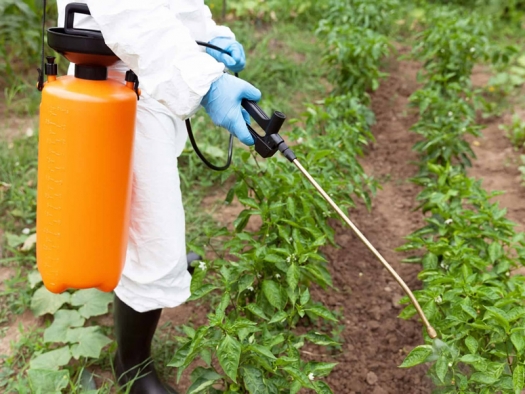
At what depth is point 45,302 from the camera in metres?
2.44

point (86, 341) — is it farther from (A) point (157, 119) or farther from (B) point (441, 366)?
(B) point (441, 366)

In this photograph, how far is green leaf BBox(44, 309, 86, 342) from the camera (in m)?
2.26

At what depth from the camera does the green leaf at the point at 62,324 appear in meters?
2.26

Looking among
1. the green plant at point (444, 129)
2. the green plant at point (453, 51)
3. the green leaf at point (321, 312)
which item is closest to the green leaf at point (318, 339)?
the green leaf at point (321, 312)

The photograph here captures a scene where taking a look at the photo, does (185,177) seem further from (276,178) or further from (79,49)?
(79,49)

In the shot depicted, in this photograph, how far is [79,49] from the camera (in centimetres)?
143

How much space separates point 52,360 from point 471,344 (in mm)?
1571

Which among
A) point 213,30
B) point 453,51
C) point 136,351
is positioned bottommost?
point 136,351

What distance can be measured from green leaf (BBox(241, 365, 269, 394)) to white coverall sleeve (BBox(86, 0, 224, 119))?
0.81 m

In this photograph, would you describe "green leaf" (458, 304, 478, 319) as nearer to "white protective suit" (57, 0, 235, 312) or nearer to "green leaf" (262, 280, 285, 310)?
"green leaf" (262, 280, 285, 310)

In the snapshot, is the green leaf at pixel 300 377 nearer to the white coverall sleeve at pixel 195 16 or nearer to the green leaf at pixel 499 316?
the green leaf at pixel 499 316

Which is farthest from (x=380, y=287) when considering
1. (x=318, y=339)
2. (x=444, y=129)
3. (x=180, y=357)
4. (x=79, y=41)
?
(x=79, y=41)

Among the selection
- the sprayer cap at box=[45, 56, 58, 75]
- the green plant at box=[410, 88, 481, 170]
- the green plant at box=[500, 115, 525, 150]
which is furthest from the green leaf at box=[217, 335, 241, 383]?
the green plant at box=[500, 115, 525, 150]

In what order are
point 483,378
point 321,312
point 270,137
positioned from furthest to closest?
point 321,312 < point 483,378 < point 270,137
